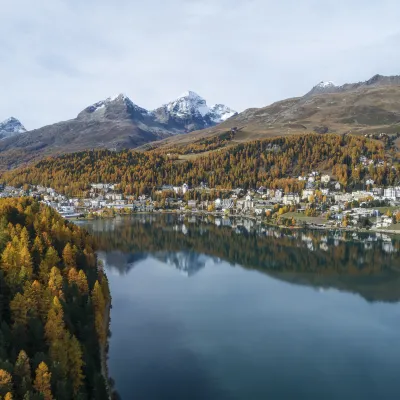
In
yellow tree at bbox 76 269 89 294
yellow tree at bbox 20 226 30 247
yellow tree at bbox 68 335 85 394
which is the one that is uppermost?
yellow tree at bbox 20 226 30 247

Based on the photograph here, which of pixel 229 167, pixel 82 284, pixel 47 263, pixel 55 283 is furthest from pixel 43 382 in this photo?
pixel 229 167

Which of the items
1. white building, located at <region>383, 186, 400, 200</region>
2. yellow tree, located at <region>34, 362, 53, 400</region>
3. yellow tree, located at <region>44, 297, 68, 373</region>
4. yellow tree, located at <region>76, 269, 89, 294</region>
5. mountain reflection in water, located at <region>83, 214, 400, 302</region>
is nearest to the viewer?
yellow tree, located at <region>34, 362, 53, 400</region>

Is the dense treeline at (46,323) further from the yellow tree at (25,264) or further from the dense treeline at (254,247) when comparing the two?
the dense treeline at (254,247)

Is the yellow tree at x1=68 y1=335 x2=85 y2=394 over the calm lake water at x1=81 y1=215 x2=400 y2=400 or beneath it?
over

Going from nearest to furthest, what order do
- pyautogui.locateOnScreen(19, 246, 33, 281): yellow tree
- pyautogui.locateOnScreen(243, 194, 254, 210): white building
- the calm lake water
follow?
the calm lake water → pyautogui.locateOnScreen(19, 246, 33, 281): yellow tree → pyautogui.locateOnScreen(243, 194, 254, 210): white building

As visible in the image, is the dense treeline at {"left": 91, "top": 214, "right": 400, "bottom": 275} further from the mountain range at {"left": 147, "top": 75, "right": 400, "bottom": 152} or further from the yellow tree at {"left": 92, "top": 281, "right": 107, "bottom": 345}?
the mountain range at {"left": 147, "top": 75, "right": 400, "bottom": 152}

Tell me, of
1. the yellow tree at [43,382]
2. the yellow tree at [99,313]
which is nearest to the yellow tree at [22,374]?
the yellow tree at [43,382]

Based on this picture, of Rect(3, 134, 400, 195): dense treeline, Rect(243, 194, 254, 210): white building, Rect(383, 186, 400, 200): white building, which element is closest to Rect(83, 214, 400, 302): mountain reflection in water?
Rect(243, 194, 254, 210): white building
